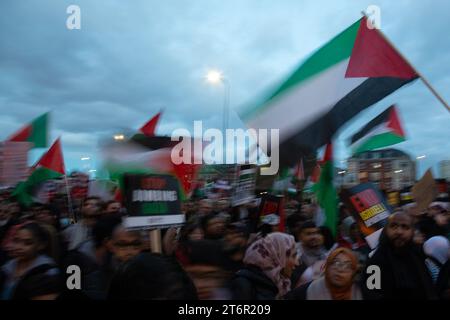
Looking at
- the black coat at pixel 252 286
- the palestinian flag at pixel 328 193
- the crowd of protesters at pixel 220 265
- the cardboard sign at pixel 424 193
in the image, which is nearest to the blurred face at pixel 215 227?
the crowd of protesters at pixel 220 265

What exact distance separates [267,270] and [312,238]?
1147 mm

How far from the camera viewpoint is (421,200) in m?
4.29

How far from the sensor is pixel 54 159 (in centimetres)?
638

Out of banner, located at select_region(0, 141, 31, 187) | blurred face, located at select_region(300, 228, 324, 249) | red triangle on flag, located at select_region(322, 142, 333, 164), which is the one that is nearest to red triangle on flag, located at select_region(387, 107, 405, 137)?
red triangle on flag, located at select_region(322, 142, 333, 164)

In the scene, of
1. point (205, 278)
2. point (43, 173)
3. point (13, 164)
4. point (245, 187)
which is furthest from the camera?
point (245, 187)

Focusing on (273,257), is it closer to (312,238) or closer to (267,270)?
(267,270)

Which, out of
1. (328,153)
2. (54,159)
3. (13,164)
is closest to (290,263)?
(328,153)

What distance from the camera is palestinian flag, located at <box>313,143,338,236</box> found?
3855mm

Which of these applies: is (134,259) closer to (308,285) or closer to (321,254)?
(308,285)

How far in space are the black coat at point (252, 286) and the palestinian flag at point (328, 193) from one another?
1.37 meters
